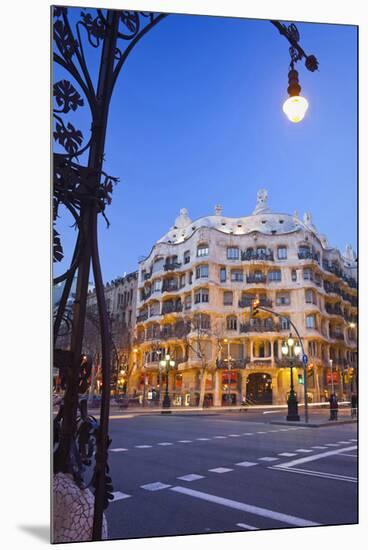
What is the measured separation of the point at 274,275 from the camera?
443cm

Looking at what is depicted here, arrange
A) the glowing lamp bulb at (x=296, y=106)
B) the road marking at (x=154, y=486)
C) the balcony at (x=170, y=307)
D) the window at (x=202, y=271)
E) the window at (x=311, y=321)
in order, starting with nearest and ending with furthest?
the glowing lamp bulb at (x=296, y=106) < the road marking at (x=154, y=486) < the balcony at (x=170, y=307) < the window at (x=202, y=271) < the window at (x=311, y=321)

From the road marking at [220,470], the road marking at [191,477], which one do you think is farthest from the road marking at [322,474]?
the road marking at [191,477]

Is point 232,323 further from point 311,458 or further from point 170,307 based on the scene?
point 311,458

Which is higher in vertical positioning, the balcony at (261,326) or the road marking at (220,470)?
the balcony at (261,326)

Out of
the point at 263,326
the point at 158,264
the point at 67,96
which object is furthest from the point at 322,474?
the point at 67,96

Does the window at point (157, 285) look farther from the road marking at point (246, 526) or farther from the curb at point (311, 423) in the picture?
the road marking at point (246, 526)

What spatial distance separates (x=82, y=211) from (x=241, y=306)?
6.52 ft

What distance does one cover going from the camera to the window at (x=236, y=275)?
4.36m

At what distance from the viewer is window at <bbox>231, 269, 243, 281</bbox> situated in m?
4.36

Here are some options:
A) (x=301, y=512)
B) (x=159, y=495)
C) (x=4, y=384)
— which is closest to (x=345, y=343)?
(x=301, y=512)

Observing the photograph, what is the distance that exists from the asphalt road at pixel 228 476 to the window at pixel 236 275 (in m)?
1.17

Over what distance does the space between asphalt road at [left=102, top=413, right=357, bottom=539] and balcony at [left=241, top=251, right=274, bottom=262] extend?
1.37 m

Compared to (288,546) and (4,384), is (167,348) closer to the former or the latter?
(4,384)

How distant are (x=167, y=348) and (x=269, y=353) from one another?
1.03 metres
